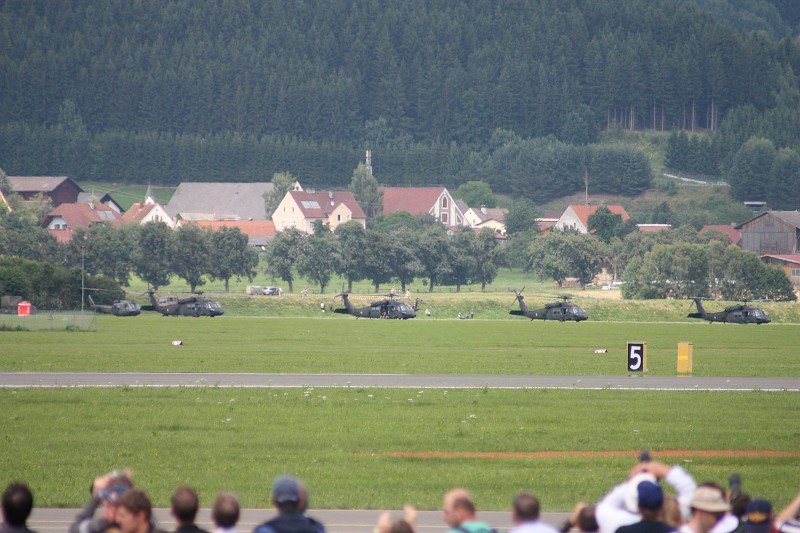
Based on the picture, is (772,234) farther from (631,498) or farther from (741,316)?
(631,498)

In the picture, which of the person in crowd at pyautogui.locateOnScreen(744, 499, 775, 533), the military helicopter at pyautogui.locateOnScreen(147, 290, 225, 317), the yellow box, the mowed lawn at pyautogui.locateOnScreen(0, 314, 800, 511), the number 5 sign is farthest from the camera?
the military helicopter at pyautogui.locateOnScreen(147, 290, 225, 317)

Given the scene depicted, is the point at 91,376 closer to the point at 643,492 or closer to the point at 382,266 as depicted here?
the point at 643,492

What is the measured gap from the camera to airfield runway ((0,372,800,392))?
45.4 meters

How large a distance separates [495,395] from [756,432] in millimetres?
10290

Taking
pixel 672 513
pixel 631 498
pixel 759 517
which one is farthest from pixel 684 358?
pixel 631 498

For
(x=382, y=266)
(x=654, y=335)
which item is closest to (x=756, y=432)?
(x=654, y=335)

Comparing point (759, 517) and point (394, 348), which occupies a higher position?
point (759, 517)

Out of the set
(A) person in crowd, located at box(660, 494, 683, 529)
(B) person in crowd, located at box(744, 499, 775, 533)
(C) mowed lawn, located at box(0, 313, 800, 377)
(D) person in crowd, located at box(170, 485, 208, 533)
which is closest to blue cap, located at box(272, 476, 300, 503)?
(D) person in crowd, located at box(170, 485, 208, 533)

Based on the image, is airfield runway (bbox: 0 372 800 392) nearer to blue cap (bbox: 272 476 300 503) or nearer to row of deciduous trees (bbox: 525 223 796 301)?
blue cap (bbox: 272 476 300 503)

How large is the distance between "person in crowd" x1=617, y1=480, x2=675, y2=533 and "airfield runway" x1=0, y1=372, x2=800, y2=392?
3167 cm

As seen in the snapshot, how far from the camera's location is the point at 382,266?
16350cm

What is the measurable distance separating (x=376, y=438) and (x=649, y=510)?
63.7 feet

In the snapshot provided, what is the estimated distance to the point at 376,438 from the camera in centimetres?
3241

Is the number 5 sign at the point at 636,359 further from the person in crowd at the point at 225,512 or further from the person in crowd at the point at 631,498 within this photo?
the person in crowd at the point at 225,512
